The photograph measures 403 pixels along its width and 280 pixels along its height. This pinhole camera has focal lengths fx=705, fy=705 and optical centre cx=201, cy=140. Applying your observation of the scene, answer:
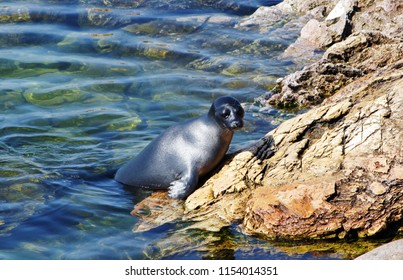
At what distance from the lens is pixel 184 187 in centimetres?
682

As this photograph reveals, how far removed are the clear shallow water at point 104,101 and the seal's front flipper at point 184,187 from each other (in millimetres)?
473

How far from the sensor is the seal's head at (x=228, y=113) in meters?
6.83

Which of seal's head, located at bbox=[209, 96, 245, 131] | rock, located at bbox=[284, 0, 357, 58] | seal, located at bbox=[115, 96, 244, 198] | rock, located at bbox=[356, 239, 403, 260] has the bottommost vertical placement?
rock, located at bbox=[356, 239, 403, 260]

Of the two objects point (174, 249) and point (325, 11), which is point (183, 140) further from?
point (325, 11)

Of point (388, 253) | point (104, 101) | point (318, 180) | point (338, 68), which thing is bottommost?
point (388, 253)

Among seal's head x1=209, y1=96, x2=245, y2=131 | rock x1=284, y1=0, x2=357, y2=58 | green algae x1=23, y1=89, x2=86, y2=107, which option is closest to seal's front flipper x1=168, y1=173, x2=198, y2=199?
seal's head x1=209, y1=96, x2=245, y2=131

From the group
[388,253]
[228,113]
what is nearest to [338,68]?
[228,113]

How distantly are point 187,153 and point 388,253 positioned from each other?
8.70 ft

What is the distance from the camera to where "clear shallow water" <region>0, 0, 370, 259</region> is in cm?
631

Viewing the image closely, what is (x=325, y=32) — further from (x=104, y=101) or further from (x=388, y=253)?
(x=388, y=253)

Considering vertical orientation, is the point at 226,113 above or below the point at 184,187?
above

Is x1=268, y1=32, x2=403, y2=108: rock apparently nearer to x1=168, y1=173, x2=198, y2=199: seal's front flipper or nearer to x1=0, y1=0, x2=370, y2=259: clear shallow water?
x1=0, y1=0, x2=370, y2=259: clear shallow water

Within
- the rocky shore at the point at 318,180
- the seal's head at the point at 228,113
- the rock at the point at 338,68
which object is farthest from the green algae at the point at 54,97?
the seal's head at the point at 228,113

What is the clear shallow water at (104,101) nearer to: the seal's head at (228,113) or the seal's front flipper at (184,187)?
the seal's front flipper at (184,187)
